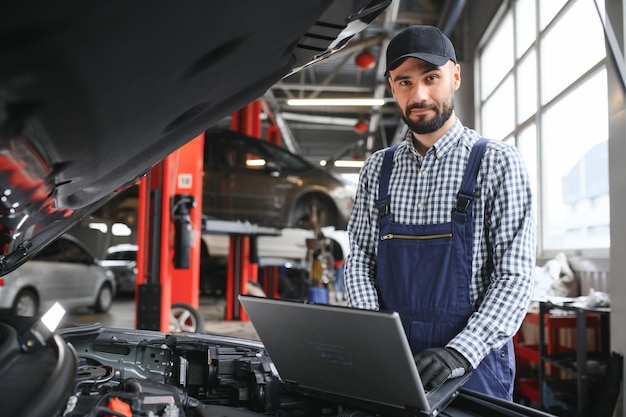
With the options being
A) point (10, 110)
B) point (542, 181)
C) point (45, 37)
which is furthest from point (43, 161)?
point (542, 181)

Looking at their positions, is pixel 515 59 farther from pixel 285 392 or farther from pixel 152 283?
pixel 285 392

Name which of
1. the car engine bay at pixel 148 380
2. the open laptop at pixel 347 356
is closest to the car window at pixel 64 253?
the car engine bay at pixel 148 380

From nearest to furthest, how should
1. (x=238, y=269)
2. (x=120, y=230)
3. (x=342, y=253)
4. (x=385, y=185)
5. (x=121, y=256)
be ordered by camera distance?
(x=385, y=185) → (x=238, y=269) → (x=342, y=253) → (x=121, y=256) → (x=120, y=230)

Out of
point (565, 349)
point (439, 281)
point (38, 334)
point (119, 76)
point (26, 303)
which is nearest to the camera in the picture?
point (119, 76)

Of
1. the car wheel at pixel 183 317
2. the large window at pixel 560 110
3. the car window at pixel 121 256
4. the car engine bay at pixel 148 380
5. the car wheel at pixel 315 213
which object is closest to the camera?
the car engine bay at pixel 148 380

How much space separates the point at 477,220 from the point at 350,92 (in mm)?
9597

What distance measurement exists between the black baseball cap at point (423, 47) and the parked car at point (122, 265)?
9.01 meters

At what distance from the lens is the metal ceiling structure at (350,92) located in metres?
7.27

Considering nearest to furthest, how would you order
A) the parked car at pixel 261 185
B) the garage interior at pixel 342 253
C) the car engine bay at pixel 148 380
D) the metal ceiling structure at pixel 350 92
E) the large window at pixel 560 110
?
the car engine bay at pixel 148 380
the garage interior at pixel 342 253
the large window at pixel 560 110
the parked car at pixel 261 185
the metal ceiling structure at pixel 350 92

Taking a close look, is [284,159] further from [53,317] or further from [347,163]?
[347,163]

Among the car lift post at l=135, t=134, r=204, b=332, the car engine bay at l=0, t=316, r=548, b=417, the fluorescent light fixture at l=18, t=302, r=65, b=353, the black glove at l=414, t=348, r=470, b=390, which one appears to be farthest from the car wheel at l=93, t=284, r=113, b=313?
the black glove at l=414, t=348, r=470, b=390

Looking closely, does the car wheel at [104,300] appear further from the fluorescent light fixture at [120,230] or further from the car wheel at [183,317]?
the car wheel at [183,317]

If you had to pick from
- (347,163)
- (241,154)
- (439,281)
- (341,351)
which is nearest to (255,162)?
(241,154)

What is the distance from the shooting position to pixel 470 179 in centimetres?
141
